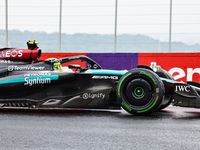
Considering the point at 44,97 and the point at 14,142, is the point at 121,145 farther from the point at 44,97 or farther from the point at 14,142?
the point at 44,97

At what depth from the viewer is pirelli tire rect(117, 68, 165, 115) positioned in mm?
5645

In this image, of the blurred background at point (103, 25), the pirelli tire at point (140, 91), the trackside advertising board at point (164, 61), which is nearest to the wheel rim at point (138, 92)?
the pirelli tire at point (140, 91)

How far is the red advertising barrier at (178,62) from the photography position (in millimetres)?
11102

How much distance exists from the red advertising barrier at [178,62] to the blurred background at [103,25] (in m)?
0.63

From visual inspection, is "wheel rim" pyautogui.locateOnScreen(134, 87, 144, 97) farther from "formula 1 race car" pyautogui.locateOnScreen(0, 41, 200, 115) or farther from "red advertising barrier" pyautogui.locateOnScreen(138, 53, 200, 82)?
"red advertising barrier" pyautogui.locateOnScreen(138, 53, 200, 82)

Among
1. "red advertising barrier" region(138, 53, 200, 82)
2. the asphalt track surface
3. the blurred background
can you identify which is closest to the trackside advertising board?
"red advertising barrier" region(138, 53, 200, 82)

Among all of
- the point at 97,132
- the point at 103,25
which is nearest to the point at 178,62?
the point at 103,25

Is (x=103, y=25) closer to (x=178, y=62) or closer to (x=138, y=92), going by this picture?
(x=178, y=62)

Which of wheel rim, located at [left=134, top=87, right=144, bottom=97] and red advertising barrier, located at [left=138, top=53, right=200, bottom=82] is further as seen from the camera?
red advertising barrier, located at [left=138, top=53, right=200, bottom=82]

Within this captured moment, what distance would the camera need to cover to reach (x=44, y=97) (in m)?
6.15

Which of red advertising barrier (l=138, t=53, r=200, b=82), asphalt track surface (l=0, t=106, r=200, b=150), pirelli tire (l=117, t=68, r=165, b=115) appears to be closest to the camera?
asphalt track surface (l=0, t=106, r=200, b=150)

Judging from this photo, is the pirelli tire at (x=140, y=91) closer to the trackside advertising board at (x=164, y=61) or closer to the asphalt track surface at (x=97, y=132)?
the asphalt track surface at (x=97, y=132)

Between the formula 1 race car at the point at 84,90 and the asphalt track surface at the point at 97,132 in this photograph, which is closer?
the asphalt track surface at the point at 97,132

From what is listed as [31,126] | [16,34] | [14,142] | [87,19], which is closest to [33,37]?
[16,34]
